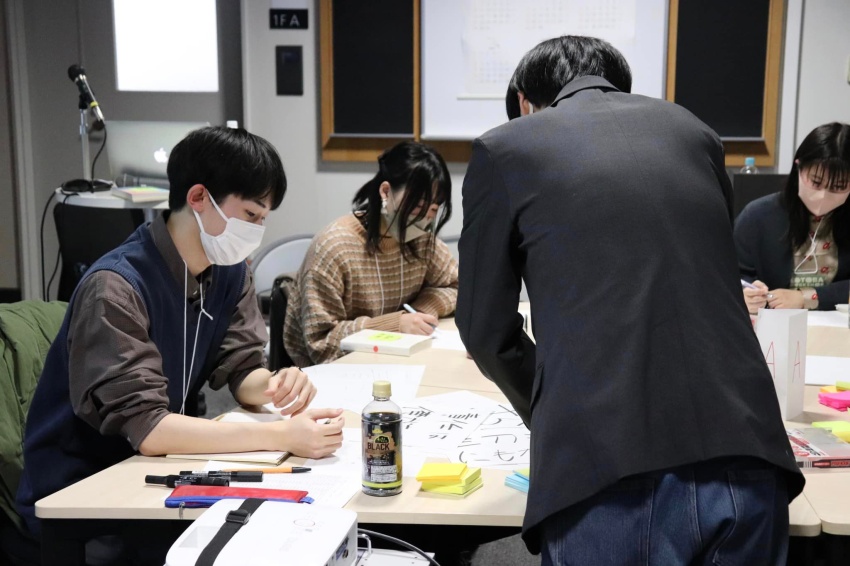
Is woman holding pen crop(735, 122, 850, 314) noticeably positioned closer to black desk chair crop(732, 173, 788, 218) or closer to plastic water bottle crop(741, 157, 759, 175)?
black desk chair crop(732, 173, 788, 218)

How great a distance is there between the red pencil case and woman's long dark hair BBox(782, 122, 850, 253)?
2100 millimetres

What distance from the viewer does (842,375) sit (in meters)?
2.06

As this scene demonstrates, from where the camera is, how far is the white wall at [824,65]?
151 inches

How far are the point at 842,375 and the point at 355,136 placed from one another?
9.04 ft

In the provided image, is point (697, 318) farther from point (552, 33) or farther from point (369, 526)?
point (552, 33)

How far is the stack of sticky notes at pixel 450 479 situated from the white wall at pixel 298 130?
9.49 ft

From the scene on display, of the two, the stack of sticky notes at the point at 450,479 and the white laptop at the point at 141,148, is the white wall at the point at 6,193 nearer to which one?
the white laptop at the point at 141,148

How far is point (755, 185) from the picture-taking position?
3555 millimetres

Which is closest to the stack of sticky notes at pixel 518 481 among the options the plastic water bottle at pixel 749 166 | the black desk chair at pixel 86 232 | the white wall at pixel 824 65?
the black desk chair at pixel 86 232

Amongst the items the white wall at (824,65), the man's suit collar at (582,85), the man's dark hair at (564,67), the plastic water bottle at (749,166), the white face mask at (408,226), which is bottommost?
the white face mask at (408,226)

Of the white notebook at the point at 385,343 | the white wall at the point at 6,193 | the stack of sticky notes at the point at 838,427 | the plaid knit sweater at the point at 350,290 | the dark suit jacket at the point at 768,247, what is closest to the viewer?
the stack of sticky notes at the point at 838,427

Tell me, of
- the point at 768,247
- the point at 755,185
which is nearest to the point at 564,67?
the point at 768,247

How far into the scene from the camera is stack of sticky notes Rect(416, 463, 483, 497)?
1.35 meters

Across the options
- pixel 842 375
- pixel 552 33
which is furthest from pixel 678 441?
pixel 552 33
